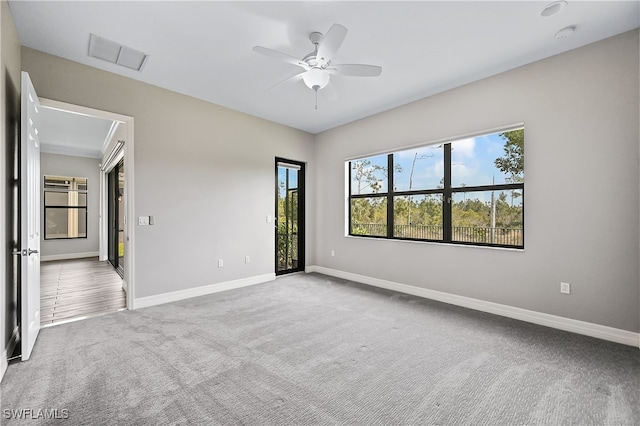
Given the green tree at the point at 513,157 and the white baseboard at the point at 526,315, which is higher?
the green tree at the point at 513,157

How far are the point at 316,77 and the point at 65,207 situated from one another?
25.9 feet

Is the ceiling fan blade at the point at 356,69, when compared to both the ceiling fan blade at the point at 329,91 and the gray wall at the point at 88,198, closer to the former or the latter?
the ceiling fan blade at the point at 329,91

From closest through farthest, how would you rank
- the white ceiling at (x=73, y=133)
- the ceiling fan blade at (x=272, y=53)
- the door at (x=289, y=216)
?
the ceiling fan blade at (x=272, y=53)
the white ceiling at (x=73, y=133)
the door at (x=289, y=216)

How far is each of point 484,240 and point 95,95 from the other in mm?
4883

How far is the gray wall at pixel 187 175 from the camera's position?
10.7 ft

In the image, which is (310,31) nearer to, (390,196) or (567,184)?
(390,196)

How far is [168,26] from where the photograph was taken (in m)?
2.50

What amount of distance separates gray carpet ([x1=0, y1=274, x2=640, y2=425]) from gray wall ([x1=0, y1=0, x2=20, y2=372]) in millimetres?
408

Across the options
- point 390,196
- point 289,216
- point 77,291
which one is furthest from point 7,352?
point 390,196

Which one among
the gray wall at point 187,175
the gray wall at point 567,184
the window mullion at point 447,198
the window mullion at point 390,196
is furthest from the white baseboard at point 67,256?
the window mullion at point 447,198

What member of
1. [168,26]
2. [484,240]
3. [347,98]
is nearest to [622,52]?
[484,240]

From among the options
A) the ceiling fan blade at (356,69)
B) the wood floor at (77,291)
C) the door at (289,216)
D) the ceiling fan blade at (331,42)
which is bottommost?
the wood floor at (77,291)

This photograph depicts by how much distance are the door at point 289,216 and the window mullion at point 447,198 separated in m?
2.65

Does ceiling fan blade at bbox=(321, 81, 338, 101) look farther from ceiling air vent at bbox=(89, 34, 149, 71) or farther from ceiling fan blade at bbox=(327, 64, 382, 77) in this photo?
ceiling air vent at bbox=(89, 34, 149, 71)
